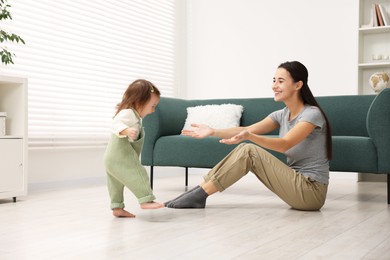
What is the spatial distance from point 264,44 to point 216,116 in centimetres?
183

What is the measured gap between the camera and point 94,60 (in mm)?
4508

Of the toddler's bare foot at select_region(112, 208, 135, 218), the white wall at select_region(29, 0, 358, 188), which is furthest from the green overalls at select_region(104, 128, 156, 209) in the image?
the white wall at select_region(29, 0, 358, 188)

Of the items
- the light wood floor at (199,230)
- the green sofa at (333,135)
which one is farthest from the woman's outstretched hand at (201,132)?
the green sofa at (333,135)

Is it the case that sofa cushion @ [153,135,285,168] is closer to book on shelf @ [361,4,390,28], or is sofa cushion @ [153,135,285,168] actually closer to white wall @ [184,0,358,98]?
white wall @ [184,0,358,98]

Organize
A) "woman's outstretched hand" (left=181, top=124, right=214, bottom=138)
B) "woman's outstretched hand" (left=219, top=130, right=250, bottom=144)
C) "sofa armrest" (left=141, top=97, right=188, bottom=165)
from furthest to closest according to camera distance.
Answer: "sofa armrest" (left=141, top=97, right=188, bottom=165), "woman's outstretched hand" (left=181, top=124, right=214, bottom=138), "woman's outstretched hand" (left=219, top=130, right=250, bottom=144)

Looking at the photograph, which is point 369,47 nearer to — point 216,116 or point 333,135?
point 333,135

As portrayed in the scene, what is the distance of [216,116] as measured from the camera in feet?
13.3

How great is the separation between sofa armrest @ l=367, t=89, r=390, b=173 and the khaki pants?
0.53 metres

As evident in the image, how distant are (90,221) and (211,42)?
3.82 m

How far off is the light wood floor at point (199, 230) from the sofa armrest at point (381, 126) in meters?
0.27

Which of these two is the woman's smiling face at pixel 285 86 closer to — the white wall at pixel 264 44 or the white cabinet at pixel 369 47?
the white cabinet at pixel 369 47

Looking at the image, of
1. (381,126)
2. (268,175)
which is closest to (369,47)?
Result: (381,126)

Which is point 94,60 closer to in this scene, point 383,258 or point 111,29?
point 111,29

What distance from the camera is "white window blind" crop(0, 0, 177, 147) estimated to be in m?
3.91
